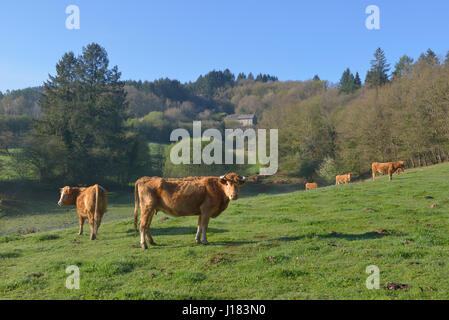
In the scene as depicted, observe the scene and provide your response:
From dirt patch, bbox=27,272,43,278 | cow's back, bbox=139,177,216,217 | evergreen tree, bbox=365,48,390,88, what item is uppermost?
evergreen tree, bbox=365,48,390,88

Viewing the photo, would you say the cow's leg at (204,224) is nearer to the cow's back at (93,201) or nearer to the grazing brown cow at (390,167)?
the cow's back at (93,201)

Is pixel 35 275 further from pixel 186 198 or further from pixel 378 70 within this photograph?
pixel 378 70

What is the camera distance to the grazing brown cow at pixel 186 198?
10.6 m

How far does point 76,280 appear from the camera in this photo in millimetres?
7762

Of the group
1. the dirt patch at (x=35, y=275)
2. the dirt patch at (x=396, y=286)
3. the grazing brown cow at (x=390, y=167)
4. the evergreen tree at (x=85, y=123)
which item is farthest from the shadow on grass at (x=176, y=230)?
the evergreen tree at (x=85, y=123)

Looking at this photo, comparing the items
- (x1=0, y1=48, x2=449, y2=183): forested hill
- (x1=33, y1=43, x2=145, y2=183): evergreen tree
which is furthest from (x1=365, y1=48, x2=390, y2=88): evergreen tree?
(x1=33, y1=43, x2=145, y2=183): evergreen tree

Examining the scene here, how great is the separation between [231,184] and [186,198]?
4.95 ft

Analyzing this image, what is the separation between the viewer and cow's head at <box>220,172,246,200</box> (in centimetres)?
1032

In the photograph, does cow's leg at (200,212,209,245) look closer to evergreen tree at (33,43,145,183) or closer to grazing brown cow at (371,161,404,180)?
grazing brown cow at (371,161,404,180)

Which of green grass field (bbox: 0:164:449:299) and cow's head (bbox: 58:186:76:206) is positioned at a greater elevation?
cow's head (bbox: 58:186:76:206)

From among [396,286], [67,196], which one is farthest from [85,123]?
[396,286]

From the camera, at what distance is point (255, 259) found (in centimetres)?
874
